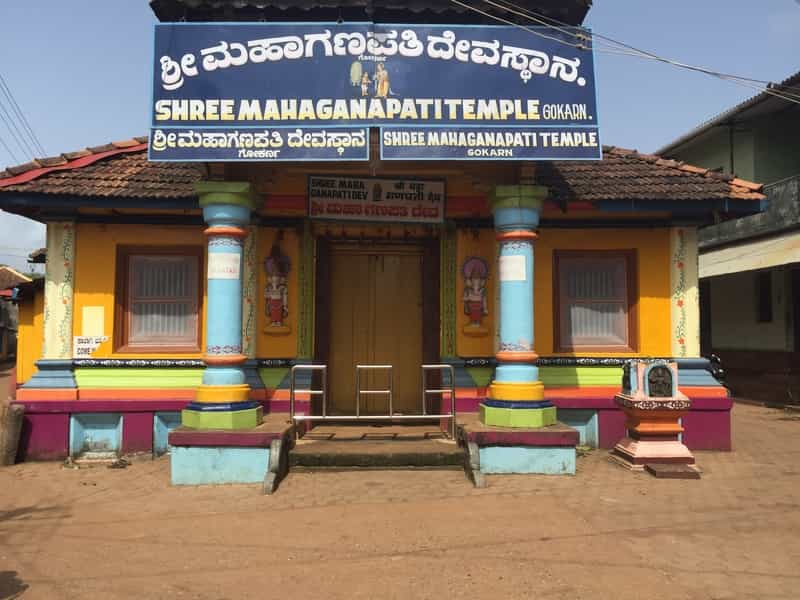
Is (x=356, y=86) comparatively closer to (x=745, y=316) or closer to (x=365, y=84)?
(x=365, y=84)

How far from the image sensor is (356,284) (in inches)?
366

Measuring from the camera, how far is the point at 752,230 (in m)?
16.2

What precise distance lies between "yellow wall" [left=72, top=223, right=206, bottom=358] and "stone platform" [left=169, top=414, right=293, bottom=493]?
1947 mm

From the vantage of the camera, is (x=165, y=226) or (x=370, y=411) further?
(x=370, y=411)

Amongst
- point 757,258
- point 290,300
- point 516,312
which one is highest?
point 757,258

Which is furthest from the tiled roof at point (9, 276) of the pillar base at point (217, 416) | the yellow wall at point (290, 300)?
the pillar base at point (217, 416)

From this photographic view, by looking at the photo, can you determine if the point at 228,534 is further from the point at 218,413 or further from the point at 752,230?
the point at 752,230

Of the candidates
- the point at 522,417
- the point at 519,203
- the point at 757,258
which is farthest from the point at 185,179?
the point at 757,258

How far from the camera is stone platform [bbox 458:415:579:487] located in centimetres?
695

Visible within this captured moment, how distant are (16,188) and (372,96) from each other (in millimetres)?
4852

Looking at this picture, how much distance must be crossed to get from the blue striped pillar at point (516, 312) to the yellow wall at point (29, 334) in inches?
286

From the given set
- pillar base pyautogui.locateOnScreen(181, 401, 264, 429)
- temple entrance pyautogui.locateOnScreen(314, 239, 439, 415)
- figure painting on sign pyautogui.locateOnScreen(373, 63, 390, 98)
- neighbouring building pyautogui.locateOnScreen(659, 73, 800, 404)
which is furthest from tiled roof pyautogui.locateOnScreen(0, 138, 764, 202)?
neighbouring building pyautogui.locateOnScreen(659, 73, 800, 404)

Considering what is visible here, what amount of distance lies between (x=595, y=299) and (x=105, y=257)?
7.12 metres

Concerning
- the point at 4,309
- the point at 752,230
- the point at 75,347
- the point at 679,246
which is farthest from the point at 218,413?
the point at 4,309
